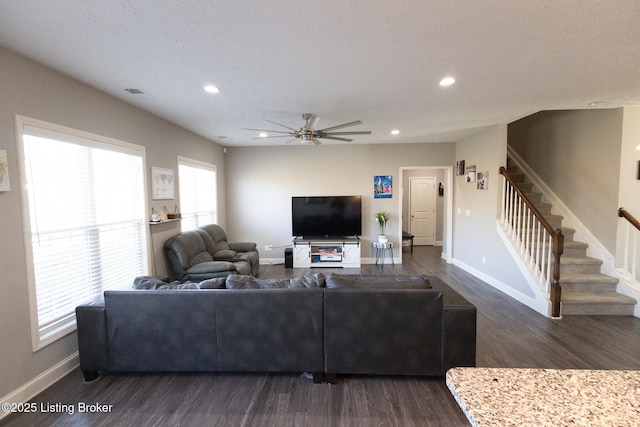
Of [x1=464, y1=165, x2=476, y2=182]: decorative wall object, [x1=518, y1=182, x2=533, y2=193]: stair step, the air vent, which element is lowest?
[x1=518, y1=182, x2=533, y2=193]: stair step

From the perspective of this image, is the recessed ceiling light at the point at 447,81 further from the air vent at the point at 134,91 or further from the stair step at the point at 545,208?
the stair step at the point at 545,208

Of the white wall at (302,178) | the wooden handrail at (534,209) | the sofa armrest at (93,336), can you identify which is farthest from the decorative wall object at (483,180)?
the sofa armrest at (93,336)

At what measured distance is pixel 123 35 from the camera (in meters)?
1.92

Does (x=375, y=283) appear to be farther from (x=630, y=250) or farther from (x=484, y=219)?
(x=630, y=250)

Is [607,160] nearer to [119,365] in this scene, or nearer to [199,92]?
[199,92]

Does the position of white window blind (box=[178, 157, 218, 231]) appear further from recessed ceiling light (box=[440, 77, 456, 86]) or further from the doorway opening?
the doorway opening

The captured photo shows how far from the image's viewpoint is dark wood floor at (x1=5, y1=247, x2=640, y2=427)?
195cm

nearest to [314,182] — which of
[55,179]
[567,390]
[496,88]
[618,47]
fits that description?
[496,88]

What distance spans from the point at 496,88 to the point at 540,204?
3086 millimetres

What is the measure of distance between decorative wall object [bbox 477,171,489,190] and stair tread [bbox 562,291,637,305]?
6.51 ft

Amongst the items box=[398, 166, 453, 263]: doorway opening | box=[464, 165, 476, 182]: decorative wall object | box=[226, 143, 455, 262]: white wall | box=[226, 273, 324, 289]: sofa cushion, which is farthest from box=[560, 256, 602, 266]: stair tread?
box=[398, 166, 453, 263]: doorway opening

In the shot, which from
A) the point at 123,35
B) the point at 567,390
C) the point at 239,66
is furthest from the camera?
the point at 239,66

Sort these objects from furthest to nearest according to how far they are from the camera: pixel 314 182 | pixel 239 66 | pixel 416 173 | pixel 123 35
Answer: pixel 416 173 → pixel 314 182 → pixel 239 66 → pixel 123 35

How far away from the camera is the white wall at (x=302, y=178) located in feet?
20.7
